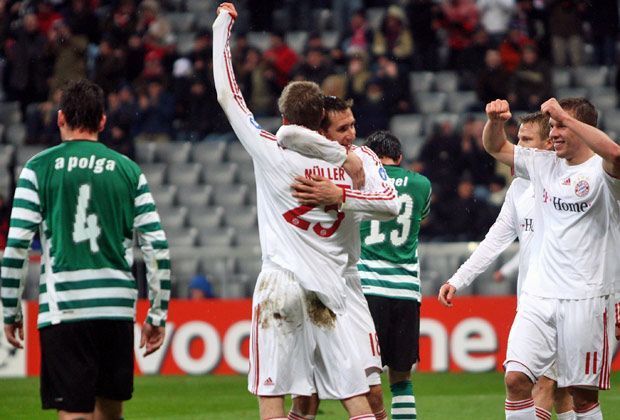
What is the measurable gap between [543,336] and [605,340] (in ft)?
1.17

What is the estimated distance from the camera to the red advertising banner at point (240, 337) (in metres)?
14.3

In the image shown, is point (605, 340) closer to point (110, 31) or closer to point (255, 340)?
point (255, 340)

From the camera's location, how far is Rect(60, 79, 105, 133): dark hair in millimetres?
6312

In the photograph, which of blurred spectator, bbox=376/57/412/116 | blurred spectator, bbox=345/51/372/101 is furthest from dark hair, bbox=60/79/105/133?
blurred spectator, bbox=376/57/412/116

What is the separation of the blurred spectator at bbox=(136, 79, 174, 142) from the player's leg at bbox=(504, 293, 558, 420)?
41.6ft

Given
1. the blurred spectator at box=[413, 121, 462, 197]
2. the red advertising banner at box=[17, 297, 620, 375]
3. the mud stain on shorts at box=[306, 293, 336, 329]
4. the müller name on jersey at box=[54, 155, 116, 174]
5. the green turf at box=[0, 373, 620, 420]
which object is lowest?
the green turf at box=[0, 373, 620, 420]

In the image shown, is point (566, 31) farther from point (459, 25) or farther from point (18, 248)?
point (18, 248)

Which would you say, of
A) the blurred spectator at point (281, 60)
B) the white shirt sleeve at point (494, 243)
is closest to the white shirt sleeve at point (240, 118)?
the white shirt sleeve at point (494, 243)

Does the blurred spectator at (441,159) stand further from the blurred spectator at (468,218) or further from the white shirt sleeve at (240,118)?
the white shirt sleeve at (240,118)

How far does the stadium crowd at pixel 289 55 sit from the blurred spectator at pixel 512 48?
0.02 meters

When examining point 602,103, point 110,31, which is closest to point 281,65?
point 110,31

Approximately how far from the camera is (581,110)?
736 cm

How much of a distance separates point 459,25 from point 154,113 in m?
4.76

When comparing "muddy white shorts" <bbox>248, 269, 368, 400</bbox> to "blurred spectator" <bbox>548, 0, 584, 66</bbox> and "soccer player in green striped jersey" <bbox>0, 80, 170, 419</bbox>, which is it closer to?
"soccer player in green striped jersey" <bbox>0, 80, 170, 419</bbox>
